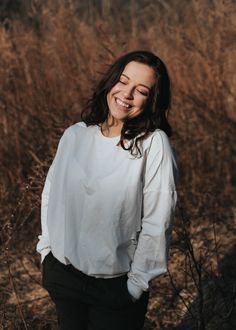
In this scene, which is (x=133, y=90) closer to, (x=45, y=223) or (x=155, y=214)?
(x=155, y=214)

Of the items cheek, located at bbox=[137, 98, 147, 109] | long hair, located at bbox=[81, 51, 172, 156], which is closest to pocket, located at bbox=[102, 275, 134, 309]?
long hair, located at bbox=[81, 51, 172, 156]

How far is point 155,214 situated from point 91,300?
0.37m

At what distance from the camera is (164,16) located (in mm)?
4926

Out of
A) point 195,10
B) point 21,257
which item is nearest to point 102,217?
point 21,257

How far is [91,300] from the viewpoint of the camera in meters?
1.83

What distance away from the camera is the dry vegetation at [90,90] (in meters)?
4.03

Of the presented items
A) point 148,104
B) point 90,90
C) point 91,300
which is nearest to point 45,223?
point 91,300

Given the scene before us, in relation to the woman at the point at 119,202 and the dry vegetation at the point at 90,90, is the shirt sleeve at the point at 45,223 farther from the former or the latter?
the dry vegetation at the point at 90,90

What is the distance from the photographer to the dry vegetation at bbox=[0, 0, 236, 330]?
13.2ft

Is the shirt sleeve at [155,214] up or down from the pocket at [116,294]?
up

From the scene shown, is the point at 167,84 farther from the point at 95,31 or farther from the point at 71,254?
the point at 95,31

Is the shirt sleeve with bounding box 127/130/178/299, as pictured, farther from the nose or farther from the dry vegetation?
the dry vegetation

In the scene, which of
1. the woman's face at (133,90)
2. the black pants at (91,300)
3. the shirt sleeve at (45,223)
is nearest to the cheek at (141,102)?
the woman's face at (133,90)

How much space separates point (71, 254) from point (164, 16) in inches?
139
